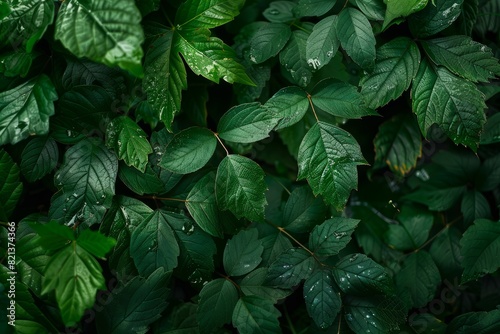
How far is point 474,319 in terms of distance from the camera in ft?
3.81

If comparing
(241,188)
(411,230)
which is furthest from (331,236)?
(411,230)

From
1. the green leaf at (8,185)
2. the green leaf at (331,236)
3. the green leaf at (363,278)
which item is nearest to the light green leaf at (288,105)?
the green leaf at (331,236)

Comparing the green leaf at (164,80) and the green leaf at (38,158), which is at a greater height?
the green leaf at (164,80)

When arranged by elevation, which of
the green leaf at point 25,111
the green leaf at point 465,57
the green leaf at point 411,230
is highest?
the green leaf at point 465,57

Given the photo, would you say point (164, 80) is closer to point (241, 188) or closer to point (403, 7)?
point (241, 188)

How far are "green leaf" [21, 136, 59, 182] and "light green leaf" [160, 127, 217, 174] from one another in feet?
0.81

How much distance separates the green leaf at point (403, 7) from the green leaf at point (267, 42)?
0.24m

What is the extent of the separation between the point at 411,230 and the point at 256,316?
1.80 feet

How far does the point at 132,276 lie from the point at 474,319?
81 centimetres

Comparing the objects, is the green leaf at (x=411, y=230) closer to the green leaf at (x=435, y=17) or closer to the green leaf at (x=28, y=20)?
the green leaf at (x=435, y=17)

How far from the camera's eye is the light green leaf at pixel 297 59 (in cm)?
116

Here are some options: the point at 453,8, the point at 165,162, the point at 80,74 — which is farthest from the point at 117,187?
the point at 453,8

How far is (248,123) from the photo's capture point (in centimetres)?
111

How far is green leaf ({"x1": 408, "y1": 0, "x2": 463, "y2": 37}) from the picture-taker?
1.11m
